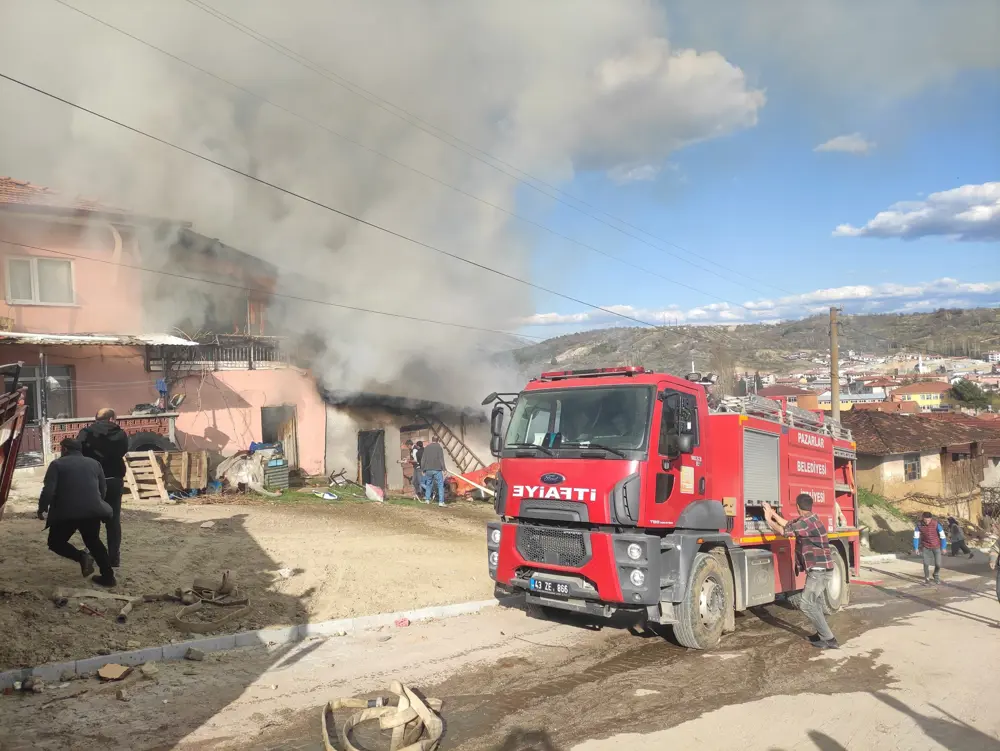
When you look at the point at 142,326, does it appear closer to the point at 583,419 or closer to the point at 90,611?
the point at 90,611

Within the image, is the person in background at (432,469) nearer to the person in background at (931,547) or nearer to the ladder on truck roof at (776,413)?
the ladder on truck roof at (776,413)

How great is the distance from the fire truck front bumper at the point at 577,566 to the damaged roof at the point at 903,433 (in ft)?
68.1

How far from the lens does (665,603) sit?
20.6 feet

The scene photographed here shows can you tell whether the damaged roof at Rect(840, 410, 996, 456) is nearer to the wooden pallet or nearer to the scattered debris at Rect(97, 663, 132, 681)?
the wooden pallet

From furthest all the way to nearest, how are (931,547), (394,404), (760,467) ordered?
(394,404) → (931,547) → (760,467)

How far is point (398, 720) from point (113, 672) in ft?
7.50

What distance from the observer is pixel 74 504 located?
20.0 ft

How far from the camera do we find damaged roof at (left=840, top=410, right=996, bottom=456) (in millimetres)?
25016

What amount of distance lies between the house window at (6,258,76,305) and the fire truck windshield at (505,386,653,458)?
1211 centimetres

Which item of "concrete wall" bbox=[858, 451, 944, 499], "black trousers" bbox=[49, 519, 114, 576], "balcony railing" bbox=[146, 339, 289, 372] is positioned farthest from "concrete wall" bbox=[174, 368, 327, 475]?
"concrete wall" bbox=[858, 451, 944, 499]

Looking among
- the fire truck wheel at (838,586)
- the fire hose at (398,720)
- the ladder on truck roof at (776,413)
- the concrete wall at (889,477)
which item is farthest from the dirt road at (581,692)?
the concrete wall at (889,477)

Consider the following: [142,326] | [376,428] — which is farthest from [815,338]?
[142,326]

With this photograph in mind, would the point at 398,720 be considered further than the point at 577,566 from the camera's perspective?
No

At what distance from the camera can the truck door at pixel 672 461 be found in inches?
245
